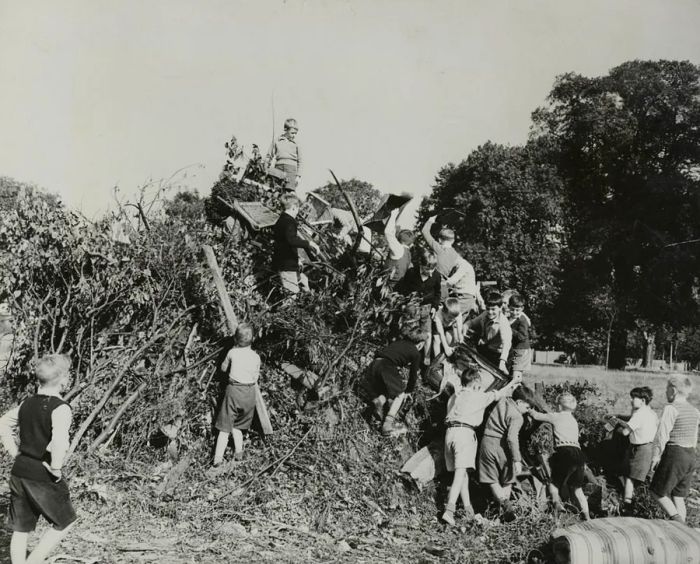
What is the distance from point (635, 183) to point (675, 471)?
2148 centimetres

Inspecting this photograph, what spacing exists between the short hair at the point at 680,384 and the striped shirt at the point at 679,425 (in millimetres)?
96

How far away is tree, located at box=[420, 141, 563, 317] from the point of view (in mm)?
26391

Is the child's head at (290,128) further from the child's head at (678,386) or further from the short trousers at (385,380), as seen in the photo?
the child's head at (678,386)

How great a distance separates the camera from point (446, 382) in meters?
7.81

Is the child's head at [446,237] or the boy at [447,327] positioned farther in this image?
the child's head at [446,237]

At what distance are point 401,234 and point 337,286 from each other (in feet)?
3.88

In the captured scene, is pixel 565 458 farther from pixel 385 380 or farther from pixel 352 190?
pixel 352 190

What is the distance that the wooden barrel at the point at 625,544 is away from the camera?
4.79m

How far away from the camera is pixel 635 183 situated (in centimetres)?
2495

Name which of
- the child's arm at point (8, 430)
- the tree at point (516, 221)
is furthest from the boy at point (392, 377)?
the tree at point (516, 221)

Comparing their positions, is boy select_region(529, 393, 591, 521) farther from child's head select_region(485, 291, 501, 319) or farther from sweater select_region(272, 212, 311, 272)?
sweater select_region(272, 212, 311, 272)

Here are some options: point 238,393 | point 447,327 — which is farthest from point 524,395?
point 238,393

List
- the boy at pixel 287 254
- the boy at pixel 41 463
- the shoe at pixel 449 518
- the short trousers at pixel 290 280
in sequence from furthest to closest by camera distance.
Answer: the short trousers at pixel 290 280 → the boy at pixel 287 254 → the shoe at pixel 449 518 → the boy at pixel 41 463

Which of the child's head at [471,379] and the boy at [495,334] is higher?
the boy at [495,334]
